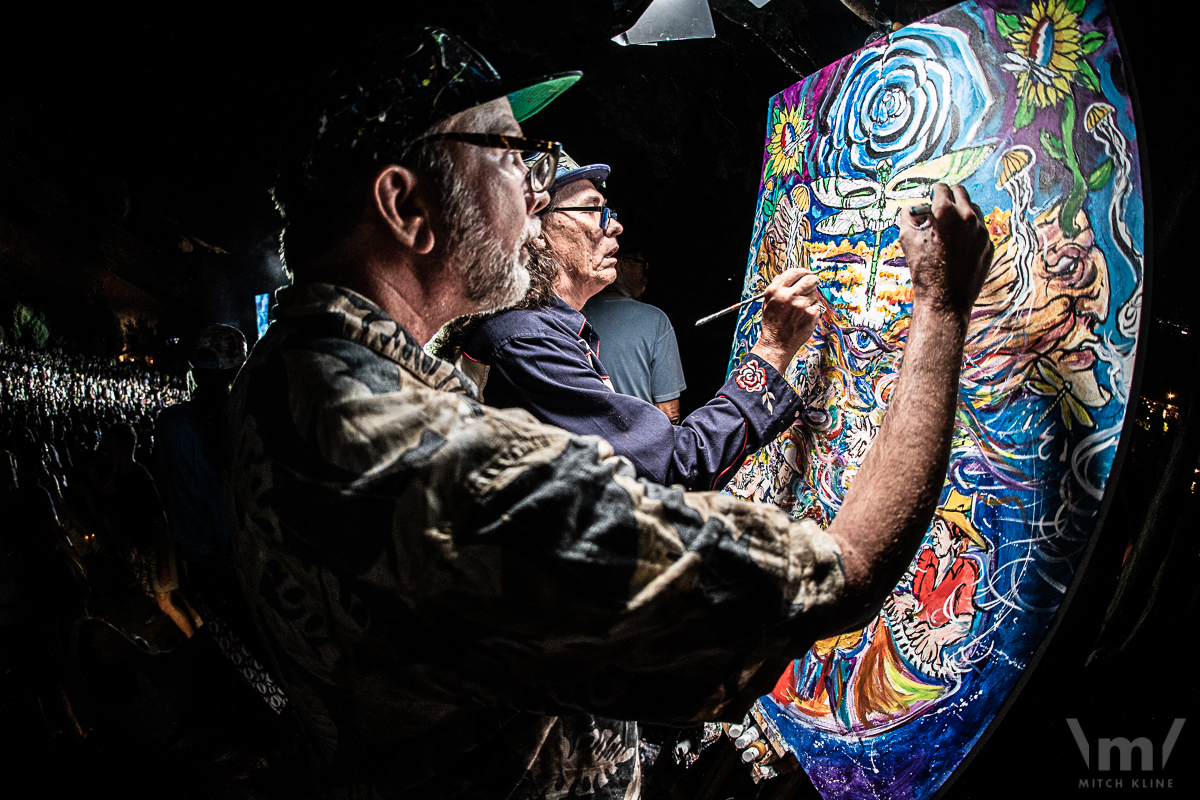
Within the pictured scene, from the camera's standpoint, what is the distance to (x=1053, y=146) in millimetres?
787

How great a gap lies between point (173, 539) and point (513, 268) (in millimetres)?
2731

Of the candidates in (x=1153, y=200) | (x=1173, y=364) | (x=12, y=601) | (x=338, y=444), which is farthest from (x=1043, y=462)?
(x=12, y=601)

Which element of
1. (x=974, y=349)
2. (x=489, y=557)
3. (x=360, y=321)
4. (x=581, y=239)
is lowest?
(x=489, y=557)

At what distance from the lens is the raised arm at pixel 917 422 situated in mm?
531

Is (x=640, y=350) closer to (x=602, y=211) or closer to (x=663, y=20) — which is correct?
(x=602, y=211)

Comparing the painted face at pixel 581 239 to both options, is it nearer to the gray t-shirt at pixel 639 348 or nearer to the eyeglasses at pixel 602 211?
the eyeglasses at pixel 602 211

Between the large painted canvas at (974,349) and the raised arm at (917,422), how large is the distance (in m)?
0.13

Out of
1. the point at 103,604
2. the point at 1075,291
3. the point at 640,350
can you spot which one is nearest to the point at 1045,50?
the point at 1075,291

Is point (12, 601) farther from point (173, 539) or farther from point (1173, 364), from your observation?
point (1173, 364)

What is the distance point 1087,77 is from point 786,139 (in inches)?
23.6

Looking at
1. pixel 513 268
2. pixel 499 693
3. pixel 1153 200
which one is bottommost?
pixel 499 693

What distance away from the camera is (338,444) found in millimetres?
494

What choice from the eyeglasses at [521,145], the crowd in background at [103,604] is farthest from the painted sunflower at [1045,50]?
the crowd in background at [103,604]

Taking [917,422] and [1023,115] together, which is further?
[1023,115]
